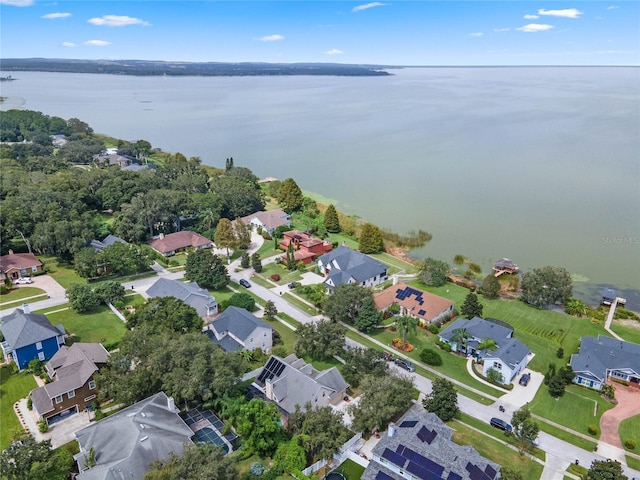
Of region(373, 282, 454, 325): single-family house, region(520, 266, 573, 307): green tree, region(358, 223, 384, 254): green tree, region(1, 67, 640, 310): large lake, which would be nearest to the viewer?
region(373, 282, 454, 325): single-family house

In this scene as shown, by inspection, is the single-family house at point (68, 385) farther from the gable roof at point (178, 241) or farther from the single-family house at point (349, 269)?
the gable roof at point (178, 241)

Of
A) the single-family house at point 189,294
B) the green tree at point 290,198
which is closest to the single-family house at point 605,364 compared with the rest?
the single-family house at point 189,294

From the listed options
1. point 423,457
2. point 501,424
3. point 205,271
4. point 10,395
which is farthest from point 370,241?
point 10,395

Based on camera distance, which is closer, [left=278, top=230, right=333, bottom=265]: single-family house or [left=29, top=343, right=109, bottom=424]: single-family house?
[left=29, top=343, right=109, bottom=424]: single-family house

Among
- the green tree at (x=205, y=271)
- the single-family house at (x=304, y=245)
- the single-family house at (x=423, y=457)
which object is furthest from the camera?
the single-family house at (x=304, y=245)

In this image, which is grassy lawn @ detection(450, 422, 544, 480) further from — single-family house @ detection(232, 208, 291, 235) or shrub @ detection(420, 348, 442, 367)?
single-family house @ detection(232, 208, 291, 235)

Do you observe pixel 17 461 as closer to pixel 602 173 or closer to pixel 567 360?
pixel 567 360

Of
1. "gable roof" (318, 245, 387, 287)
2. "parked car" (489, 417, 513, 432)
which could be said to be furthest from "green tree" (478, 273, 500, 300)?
"parked car" (489, 417, 513, 432)
